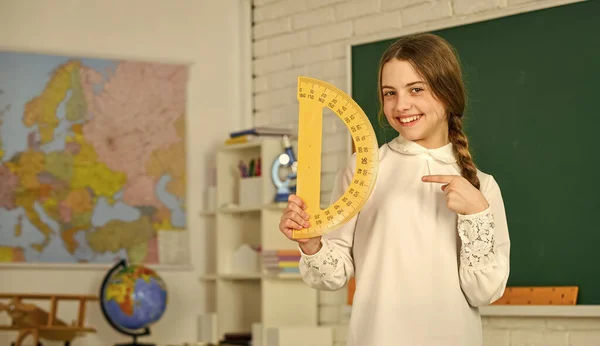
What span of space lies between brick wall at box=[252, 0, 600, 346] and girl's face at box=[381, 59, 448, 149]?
2001mm

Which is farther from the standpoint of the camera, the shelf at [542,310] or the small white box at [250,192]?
the small white box at [250,192]

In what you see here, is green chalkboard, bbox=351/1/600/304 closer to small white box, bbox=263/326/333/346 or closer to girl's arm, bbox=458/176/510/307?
small white box, bbox=263/326/333/346

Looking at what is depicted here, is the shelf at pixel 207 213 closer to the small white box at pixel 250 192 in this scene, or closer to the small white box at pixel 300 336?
the small white box at pixel 250 192

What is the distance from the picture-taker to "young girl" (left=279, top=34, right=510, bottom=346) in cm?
178

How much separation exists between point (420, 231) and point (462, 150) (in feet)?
0.65

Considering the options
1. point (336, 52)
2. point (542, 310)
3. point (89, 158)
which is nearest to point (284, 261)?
point (336, 52)

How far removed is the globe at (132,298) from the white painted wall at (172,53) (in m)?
0.39

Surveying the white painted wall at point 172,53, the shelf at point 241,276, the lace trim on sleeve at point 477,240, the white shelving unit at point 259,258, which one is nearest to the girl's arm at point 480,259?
the lace trim on sleeve at point 477,240

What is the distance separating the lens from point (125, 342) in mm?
4863

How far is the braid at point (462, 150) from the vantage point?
6.10 feet

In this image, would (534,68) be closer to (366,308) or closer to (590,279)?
(590,279)

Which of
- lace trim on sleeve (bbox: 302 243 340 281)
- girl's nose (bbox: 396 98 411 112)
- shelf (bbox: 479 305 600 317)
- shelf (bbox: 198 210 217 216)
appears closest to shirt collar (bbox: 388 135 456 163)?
girl's nose (bbox: 396 98 411 112)

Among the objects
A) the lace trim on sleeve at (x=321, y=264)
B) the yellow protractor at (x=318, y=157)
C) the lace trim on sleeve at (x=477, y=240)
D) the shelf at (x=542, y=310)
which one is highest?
the yellow protractor at (x=318, y=157)

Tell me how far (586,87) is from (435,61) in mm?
1975
